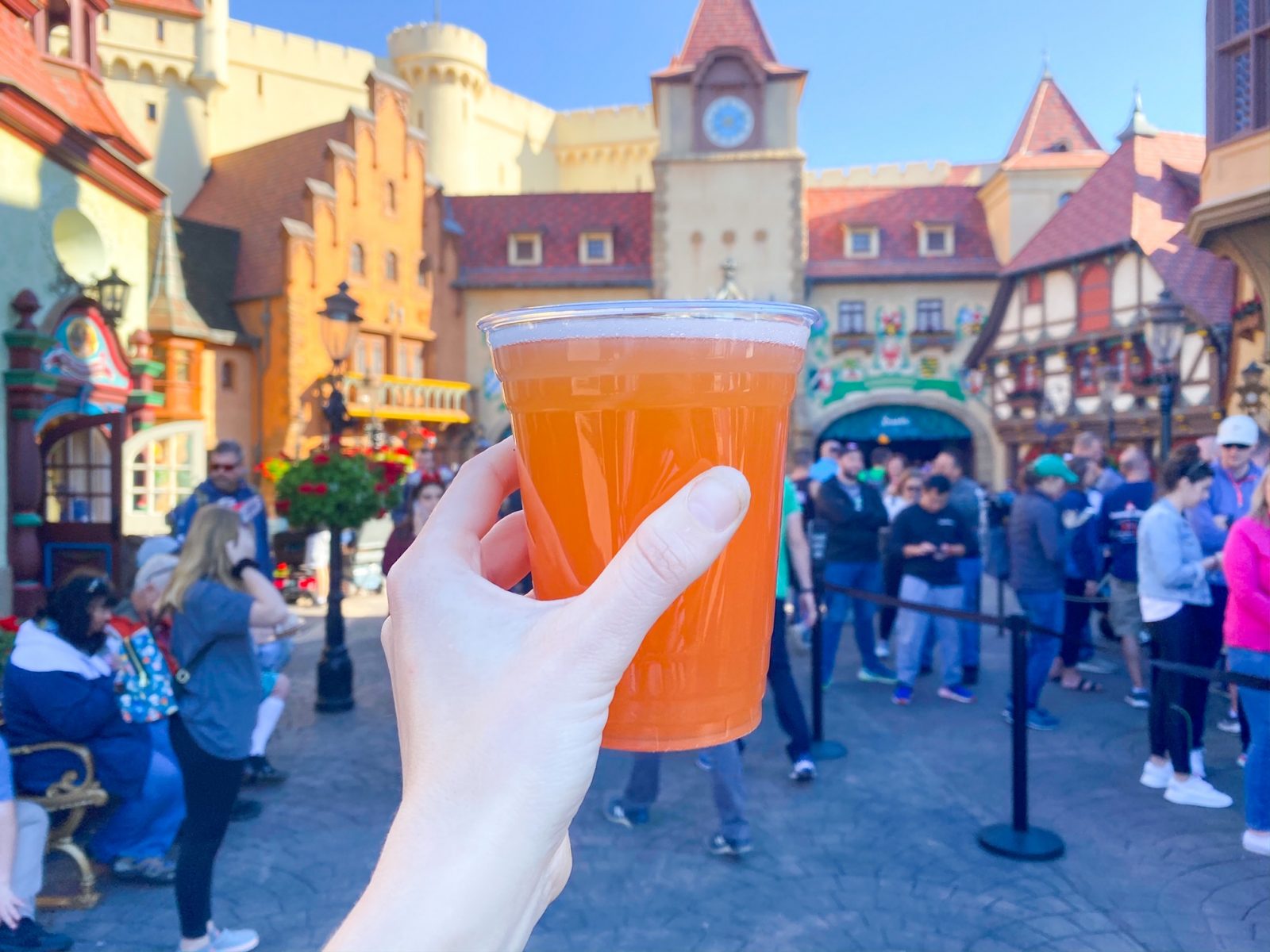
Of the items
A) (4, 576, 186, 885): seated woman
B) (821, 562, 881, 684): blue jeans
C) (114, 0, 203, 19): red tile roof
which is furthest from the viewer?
(114, 0, 203, 19): red tile roof

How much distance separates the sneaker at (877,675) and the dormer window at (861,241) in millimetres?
18865

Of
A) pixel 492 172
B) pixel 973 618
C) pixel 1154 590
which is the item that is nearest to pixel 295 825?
pixel 973 618

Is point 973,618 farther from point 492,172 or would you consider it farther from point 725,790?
point 492,172

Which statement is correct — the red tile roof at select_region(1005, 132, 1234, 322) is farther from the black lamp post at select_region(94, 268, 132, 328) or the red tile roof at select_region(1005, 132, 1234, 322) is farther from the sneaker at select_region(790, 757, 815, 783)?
the black lamp post at select_region(94, 268, 132, 328)

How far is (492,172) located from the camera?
38781 mm

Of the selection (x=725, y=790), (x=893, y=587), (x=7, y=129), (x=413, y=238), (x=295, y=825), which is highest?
(x=413, y=238)

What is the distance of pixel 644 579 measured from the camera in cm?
101

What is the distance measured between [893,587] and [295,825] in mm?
5043

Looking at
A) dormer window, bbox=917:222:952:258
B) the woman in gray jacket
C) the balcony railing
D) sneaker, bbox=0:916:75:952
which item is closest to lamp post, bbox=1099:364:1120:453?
dormer window, bbox=917:222:952:258

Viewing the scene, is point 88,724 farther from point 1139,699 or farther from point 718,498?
point 1139,699

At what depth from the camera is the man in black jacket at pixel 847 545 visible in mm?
7375

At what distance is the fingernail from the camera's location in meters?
1.05

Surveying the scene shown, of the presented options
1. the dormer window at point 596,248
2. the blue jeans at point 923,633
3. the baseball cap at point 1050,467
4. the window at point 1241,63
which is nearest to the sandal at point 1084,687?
the blue jeans at point 923,633

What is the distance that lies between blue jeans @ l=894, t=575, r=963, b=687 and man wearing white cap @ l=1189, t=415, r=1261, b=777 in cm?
168
